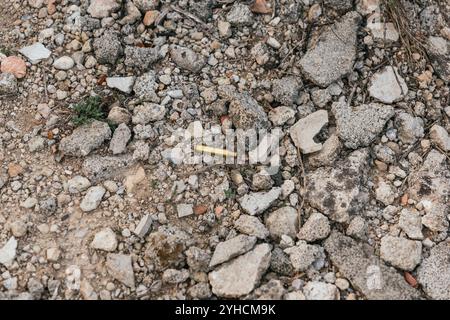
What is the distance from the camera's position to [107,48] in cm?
328

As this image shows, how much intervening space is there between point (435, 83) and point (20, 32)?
2397 millimetres

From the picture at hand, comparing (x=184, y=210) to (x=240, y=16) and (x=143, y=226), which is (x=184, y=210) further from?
(x=240, y=16)

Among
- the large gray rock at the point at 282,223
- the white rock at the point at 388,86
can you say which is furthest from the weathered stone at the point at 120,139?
the white rock at the point at 388,86

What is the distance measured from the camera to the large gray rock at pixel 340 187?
2.96 meters

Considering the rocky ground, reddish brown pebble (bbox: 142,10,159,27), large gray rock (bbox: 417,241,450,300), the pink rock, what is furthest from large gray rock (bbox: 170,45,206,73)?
large gray rock (bbox: 417,241,450,300)

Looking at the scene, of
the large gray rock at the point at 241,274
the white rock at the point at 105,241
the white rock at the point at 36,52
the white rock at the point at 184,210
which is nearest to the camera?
the large gray rock at the point at 241,274

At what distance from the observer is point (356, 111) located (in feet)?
10.4

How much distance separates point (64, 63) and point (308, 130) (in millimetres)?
1409

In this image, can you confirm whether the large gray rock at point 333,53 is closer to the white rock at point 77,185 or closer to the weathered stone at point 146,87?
the weathered stone at point 146,87

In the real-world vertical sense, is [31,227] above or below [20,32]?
below

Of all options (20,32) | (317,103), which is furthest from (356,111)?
(20,32)

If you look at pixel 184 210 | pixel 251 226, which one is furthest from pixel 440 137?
pixel 184 210

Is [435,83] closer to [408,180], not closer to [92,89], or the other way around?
[408,180]

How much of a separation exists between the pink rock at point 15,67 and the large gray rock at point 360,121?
1735 mm
